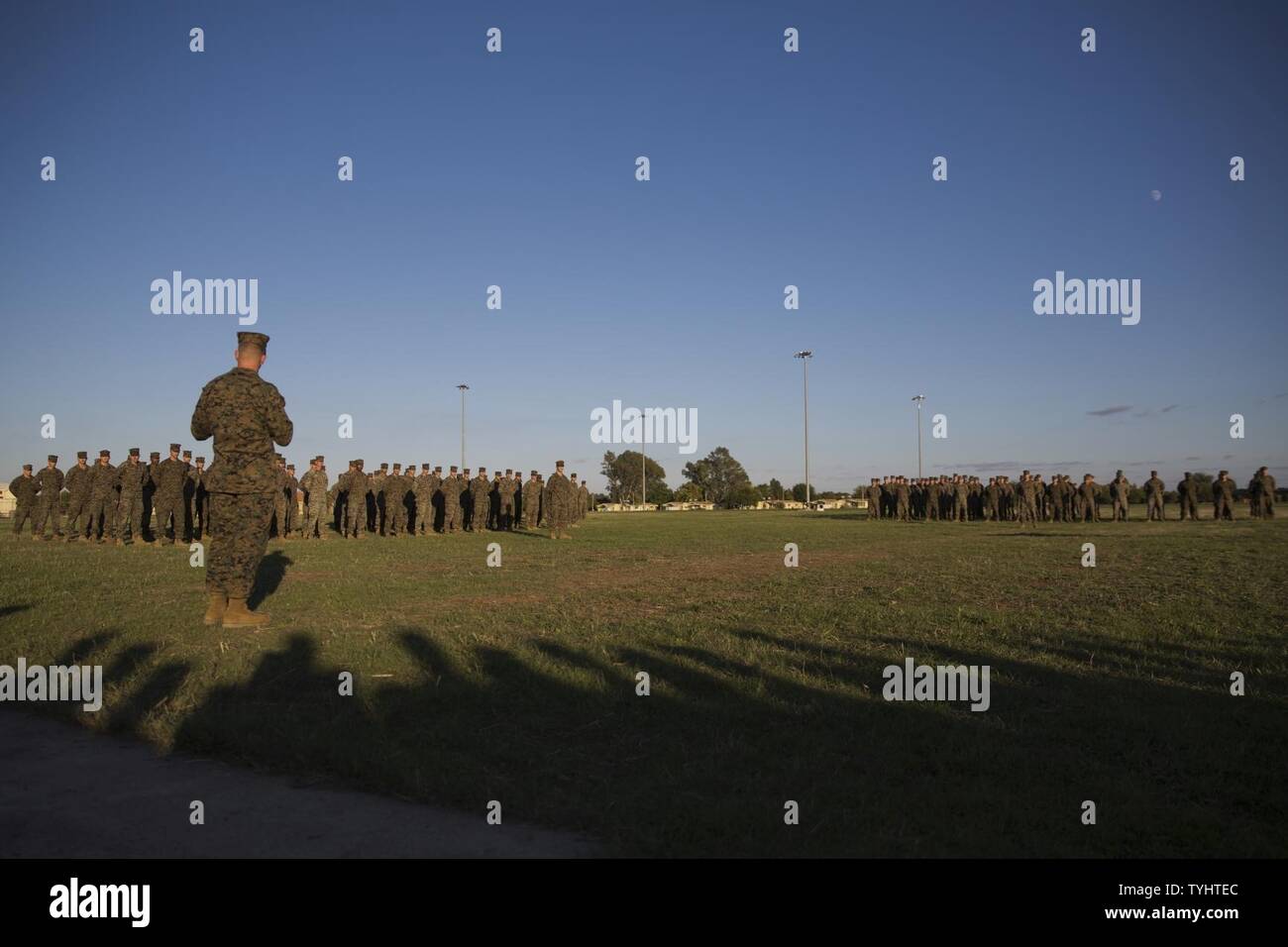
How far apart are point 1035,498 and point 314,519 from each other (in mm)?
31599

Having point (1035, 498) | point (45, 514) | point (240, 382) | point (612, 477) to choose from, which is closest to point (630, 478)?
point (612, 477)

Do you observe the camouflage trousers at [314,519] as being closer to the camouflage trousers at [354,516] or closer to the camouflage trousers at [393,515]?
the camouflage trousers at [354,516]

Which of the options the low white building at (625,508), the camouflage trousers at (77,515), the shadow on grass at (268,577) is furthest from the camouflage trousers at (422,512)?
the low white building at (625,508)

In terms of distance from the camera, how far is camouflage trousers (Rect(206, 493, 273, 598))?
8109mm

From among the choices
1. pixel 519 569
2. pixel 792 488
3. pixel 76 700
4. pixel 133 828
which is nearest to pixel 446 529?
pixel 519 569

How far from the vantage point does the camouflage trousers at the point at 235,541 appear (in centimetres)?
811

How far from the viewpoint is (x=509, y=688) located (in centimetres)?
591

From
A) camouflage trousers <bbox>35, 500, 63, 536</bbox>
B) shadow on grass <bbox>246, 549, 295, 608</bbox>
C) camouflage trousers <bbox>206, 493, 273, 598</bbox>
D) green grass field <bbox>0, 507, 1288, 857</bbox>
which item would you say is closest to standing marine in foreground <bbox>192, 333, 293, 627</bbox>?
camouflage trousers <bbox>206, 493, 273, 598</bbox>

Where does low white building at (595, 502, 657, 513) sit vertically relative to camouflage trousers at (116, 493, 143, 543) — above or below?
below

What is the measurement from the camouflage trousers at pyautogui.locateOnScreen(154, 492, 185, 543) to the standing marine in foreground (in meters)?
16.3

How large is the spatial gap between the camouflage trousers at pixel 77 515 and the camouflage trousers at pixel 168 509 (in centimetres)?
323

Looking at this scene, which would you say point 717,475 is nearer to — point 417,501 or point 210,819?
point 417,501

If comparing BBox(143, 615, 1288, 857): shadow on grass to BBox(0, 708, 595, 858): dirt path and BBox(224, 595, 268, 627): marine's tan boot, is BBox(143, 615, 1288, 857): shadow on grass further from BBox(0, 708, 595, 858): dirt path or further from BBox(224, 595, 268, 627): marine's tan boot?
BBox(224, 595, 268, 627): marine's tan boot

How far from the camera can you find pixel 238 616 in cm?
820
